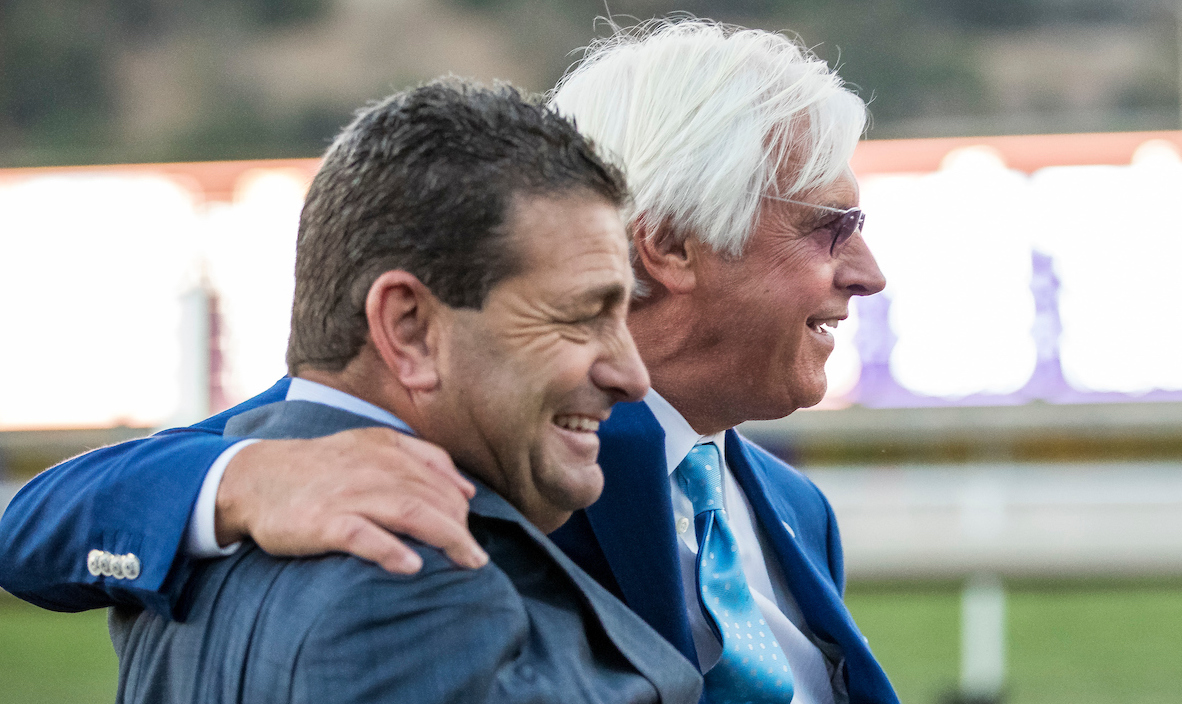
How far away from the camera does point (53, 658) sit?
289 inches

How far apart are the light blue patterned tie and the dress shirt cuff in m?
0.79

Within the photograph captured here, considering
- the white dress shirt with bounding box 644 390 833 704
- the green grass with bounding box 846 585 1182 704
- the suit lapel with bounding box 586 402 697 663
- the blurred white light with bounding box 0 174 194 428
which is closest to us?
the suit lapel with bounding box 586 402 697 663

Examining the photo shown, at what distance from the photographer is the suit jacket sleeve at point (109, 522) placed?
1.23 m

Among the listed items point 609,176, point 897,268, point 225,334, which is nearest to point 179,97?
point 225,334

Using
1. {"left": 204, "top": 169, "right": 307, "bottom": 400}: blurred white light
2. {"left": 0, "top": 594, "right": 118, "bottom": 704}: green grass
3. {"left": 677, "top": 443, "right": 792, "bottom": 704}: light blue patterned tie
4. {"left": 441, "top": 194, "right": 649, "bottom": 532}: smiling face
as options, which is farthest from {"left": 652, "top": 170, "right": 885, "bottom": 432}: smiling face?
{"left": 204, "top": 169, "right": 307, "bottom": 400}: blurred white light

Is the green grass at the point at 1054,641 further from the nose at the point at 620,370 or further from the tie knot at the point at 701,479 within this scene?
the nose at the point at 620,370

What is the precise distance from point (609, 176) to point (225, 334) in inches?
340

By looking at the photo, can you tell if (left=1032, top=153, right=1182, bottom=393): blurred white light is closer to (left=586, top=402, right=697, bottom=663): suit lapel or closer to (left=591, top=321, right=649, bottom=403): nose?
(left=586, top=402, right=697, bottom=663): suit lapel

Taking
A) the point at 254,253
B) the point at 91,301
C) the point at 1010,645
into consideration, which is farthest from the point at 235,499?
the point at 91,301

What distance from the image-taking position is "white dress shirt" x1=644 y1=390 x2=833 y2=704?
6.05ft

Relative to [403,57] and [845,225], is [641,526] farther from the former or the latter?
[403,57]

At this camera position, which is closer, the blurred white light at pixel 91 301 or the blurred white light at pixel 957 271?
the blurred white light at pixel 957 271

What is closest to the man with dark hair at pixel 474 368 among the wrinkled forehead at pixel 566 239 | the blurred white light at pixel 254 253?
the wrinkled forehead at pixel 566 239

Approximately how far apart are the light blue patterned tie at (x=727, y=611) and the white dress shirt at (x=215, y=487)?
0.71 metres
